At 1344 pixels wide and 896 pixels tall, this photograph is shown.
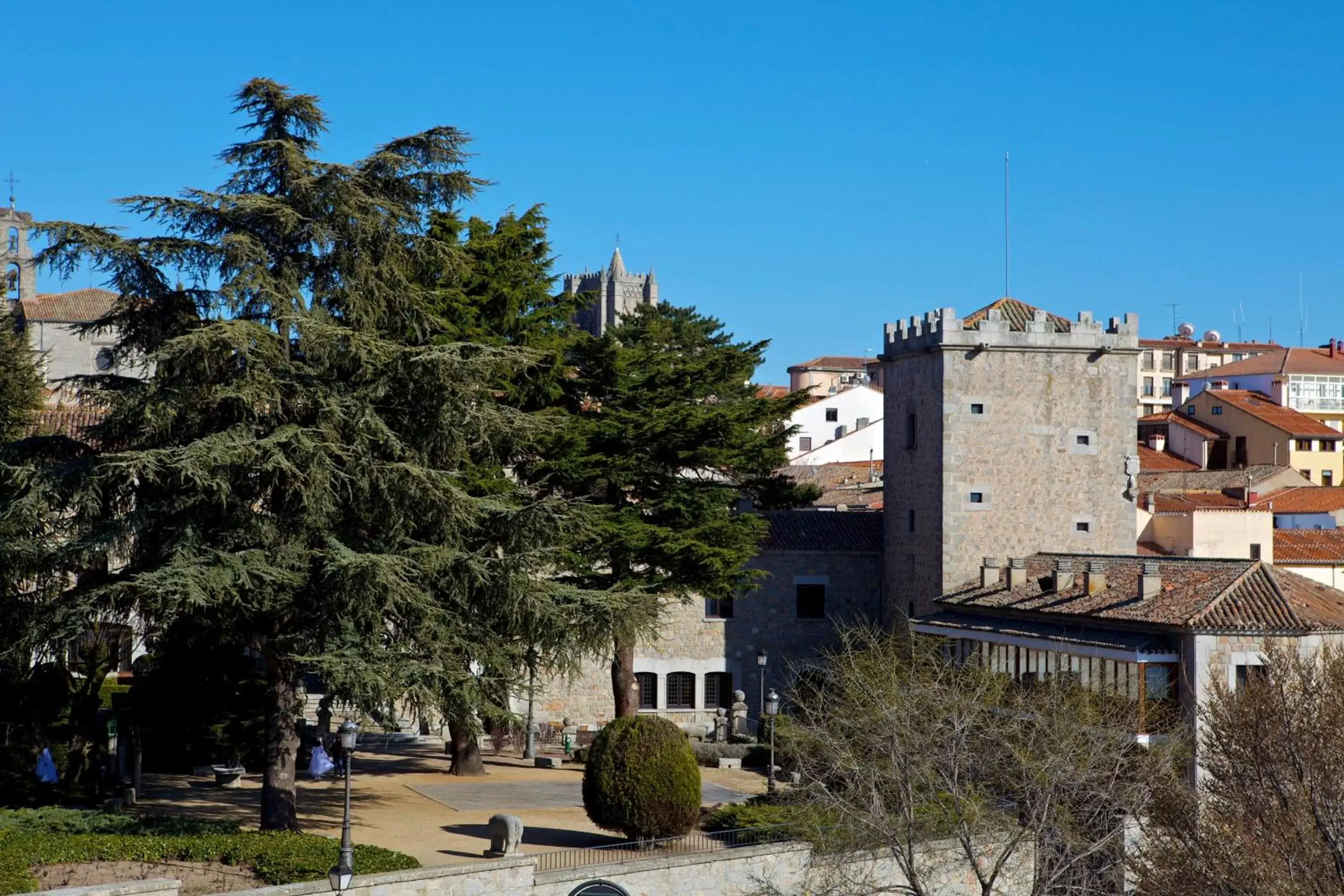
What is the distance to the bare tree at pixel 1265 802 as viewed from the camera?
18.7 meters

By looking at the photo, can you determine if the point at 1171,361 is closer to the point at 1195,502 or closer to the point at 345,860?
the point at 1195,502

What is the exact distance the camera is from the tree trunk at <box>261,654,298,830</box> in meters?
22.2

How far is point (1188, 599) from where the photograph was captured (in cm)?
2733

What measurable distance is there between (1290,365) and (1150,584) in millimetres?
50727

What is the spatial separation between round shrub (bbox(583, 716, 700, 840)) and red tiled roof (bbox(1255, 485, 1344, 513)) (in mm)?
30805

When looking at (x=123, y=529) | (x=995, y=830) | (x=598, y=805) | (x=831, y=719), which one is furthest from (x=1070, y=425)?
(x=123, y=529)

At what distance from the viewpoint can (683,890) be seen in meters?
21.6

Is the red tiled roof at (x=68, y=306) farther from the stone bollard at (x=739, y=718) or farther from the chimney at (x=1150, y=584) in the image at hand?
the chimney at (x=1150, y=584)

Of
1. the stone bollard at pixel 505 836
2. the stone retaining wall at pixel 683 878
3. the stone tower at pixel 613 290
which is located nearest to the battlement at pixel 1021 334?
the stone retaining wall at pixel 683 878

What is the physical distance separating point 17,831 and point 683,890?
29.8 ft

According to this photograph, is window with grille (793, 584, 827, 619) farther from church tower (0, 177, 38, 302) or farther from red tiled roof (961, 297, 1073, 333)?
church tower (0, 177, 38, 302)

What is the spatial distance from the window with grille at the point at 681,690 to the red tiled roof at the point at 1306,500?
20.7 m

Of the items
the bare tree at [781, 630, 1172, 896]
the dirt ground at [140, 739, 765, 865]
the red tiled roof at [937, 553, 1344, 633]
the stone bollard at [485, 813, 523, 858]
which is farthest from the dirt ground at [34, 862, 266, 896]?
the red tiled roof at [937, 553, 1344, 633]

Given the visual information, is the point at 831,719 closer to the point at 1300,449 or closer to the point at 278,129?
the point at 278,129
